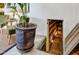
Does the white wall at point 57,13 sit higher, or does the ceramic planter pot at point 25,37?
the white wall at point 57,13

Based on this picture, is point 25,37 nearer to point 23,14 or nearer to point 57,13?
point 23,14

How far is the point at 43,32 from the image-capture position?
5.04 feet

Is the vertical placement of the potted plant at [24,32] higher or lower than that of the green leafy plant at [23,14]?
lower

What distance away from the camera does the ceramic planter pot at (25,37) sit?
1513mm

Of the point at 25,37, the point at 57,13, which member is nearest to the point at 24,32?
the point at 25,37

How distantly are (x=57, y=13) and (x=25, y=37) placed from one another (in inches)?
15.6

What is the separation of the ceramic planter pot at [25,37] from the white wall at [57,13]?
3.4 inches

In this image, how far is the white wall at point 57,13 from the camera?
149cm

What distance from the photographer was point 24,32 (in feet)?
4.96

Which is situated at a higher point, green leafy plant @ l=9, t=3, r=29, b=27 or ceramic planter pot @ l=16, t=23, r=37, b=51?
green leafy plant @ l=9, t=3, r=29, b=27

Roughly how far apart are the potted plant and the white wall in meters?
0.06

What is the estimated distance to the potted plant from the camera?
151 cm
